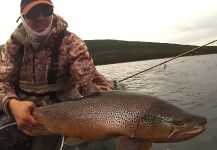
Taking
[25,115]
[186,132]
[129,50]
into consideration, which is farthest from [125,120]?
[129,50]

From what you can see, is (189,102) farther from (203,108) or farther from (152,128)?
(152,128)

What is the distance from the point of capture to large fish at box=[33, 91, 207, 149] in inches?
139

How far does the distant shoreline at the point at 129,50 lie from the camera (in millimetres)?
112069

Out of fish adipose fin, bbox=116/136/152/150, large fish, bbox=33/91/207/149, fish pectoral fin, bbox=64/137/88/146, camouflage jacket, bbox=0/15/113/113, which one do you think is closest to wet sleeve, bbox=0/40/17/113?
camouflage jacket, bbox=0/15/113/113

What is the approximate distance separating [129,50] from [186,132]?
133 m

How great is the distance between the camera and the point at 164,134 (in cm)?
354

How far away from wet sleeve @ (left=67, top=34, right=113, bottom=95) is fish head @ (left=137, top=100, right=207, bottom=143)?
153 cm

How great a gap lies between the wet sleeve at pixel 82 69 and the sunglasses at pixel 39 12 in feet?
1.69

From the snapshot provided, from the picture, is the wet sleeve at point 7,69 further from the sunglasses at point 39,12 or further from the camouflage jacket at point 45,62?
the sunglasses at point 39,12

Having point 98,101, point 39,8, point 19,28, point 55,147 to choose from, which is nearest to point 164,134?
point 98,101

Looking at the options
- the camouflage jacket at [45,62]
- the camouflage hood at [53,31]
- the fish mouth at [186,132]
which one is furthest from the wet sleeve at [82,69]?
the fish mouth at [186,132]

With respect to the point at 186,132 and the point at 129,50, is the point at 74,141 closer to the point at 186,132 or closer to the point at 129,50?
the point at 186,132

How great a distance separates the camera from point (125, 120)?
3.70 meters

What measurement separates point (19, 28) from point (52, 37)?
1.97 feet
